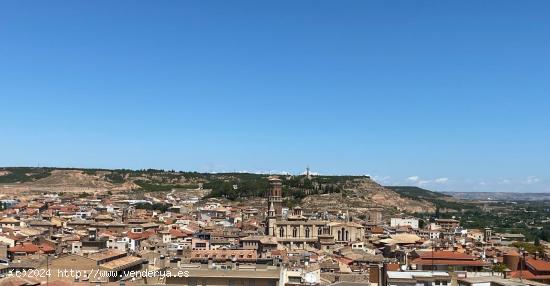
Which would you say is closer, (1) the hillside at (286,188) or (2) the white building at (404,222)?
(2) the white building at (404,222)

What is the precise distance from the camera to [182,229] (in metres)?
77.2

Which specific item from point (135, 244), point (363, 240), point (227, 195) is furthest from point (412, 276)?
point (227, 195)

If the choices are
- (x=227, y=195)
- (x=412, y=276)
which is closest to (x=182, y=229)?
(x=412, y=276)

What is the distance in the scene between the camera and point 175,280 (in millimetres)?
31547

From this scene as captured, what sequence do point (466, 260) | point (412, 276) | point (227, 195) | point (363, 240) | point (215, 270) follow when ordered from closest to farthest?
point (412, 276)
point (215, 270)
point (466, 260)
point (363, 240)
point (227, 195)

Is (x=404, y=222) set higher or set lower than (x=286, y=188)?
lower

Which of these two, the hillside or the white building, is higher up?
the hillside

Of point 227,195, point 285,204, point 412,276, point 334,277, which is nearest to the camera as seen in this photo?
point 412,276

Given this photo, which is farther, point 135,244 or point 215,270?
point 135,244

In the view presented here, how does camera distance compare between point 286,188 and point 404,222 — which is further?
point 286,188

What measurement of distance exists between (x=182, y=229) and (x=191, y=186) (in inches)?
4298

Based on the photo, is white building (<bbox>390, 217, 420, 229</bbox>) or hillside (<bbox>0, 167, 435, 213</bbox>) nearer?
white building (<bbox>390, 217, 420, 229</bbox>)

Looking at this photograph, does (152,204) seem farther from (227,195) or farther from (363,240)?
(363,240)

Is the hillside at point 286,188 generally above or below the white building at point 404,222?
above
